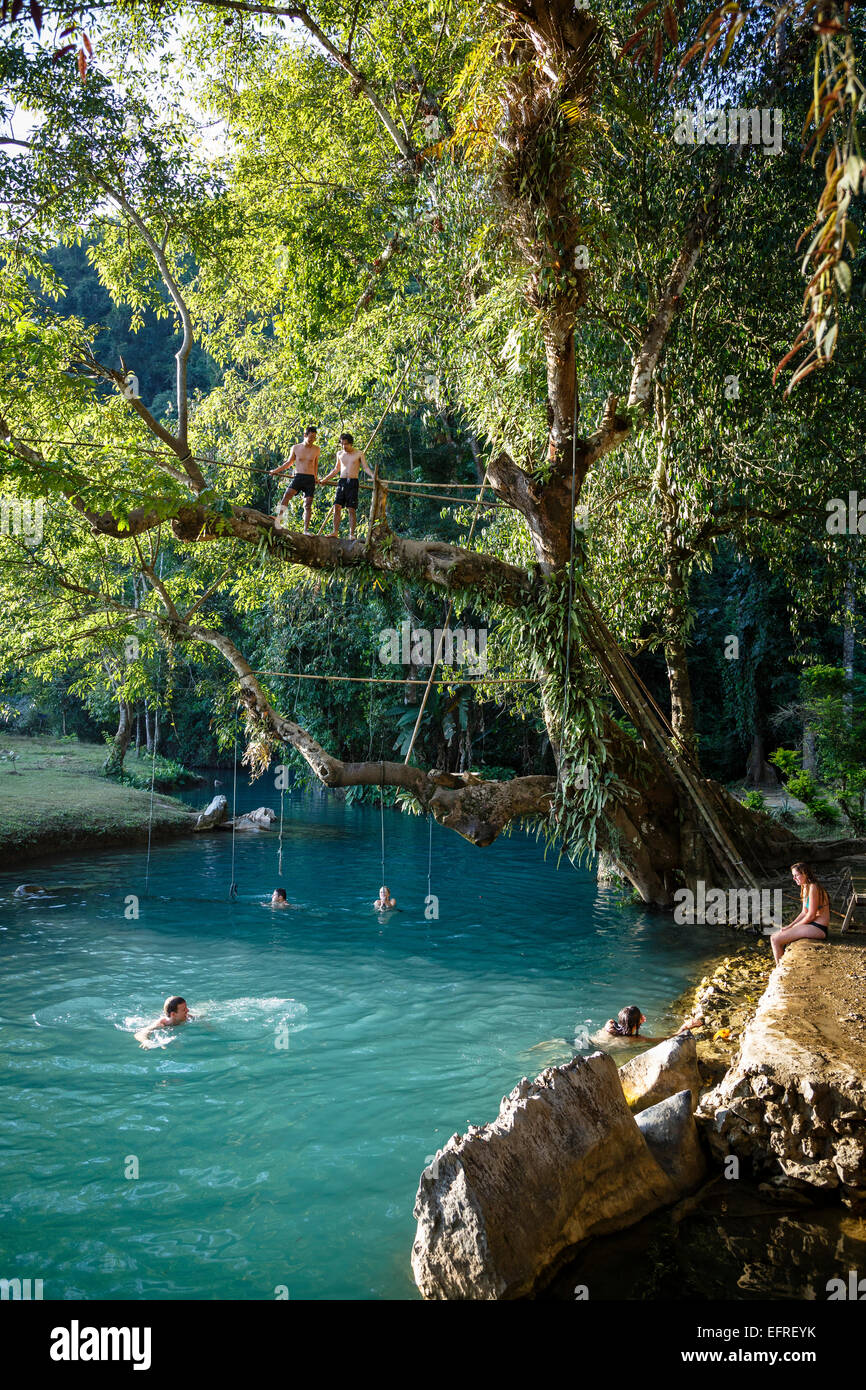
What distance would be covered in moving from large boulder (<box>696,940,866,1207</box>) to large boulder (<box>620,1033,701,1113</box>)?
42 centimetres

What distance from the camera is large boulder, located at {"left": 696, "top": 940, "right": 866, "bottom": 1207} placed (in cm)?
502

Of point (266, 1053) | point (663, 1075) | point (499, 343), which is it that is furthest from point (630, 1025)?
point (499, 343)

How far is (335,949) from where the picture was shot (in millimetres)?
11938

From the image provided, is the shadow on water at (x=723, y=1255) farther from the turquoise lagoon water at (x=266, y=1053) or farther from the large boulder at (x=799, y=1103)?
the turquoise lagoon water at (x=266, y=1053)

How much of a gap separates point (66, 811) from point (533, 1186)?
1678 centimetres

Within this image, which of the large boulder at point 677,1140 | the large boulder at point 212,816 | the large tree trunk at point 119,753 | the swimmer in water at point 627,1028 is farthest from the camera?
the large tree trunk at point 119,753

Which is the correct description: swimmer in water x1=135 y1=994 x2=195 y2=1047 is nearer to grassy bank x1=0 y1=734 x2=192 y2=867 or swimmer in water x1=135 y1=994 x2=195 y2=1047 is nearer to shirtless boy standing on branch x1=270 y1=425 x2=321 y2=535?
shirtless boy standing on branch x1=270 y1=425 x2=321 y2=535

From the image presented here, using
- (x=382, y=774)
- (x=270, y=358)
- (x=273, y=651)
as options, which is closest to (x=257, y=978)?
(x=382, y=774)

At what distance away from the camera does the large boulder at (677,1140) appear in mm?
5301

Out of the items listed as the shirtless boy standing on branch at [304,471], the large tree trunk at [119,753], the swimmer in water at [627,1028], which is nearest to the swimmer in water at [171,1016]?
the swimmer in water at [627,1028]

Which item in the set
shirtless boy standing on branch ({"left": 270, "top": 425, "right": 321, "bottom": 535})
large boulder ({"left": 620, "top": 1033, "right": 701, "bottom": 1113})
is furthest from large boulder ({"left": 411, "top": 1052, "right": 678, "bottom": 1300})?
shirtless boy standing on branch ({"left": 270, "top": 425, "right": 321, "bottom": 535})

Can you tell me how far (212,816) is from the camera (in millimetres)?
22109

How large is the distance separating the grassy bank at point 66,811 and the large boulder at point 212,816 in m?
0.24
